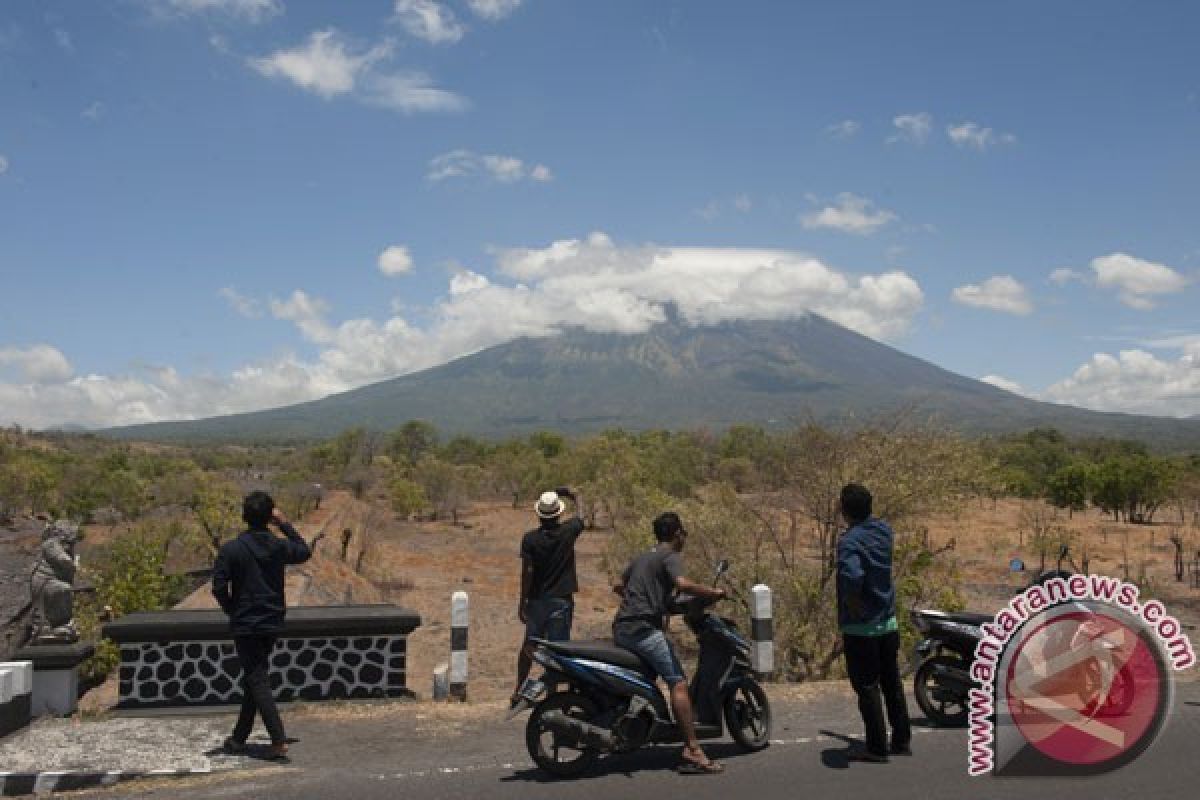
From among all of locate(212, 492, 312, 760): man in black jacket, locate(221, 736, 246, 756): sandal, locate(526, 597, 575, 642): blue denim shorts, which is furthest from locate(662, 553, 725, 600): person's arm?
locate(221, 736, 246, 756): sandal

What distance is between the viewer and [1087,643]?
6.61m

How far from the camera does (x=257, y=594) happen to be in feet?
20.2

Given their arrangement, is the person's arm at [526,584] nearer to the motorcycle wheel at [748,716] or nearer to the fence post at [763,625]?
the motorcycle wheel at [748,716]

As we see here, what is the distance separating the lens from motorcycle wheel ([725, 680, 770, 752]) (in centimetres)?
621

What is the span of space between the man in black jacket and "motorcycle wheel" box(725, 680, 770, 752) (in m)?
2.90

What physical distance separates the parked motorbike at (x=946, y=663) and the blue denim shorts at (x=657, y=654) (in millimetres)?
2170

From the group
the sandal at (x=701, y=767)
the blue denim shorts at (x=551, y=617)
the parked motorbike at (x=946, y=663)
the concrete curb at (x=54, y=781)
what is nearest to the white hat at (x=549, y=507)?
the blue denim shorts at (x=551, y=617)

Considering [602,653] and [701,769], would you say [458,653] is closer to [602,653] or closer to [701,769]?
[602,653]

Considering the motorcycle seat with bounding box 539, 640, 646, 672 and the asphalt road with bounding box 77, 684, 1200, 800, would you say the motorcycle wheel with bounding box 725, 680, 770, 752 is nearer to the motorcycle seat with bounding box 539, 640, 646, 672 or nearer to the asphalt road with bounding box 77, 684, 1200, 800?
the asphalt road with bounding box 77, 684, 1200, 800

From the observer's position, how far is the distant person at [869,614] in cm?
582

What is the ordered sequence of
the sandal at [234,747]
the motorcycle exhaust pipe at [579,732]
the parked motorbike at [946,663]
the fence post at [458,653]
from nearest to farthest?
the motorcycle exhaust pipe at [579,732], the sandal at [234,747], the parked motorbike at [946,663], the fence post at [458,653]

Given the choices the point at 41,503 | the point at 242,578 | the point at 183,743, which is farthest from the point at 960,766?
the point at 41,503

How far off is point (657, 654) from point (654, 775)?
715 millimetres

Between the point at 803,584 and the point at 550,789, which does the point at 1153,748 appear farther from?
the point at 803,584
